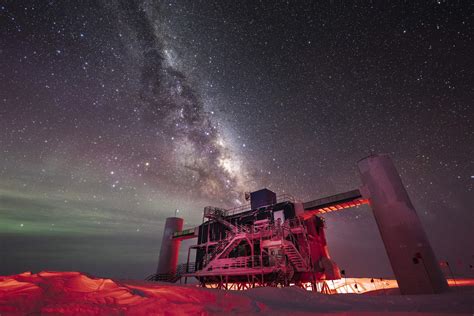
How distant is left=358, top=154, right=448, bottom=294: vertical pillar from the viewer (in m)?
14.8

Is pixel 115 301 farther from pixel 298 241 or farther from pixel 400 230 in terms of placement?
pixel 298 241

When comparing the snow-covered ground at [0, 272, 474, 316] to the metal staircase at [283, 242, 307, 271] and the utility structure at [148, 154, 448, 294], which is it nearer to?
the utility structure at [148, 154, 448, 294]

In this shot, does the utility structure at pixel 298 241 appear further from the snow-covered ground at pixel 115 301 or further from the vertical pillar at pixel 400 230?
the snow-covered ground at pixel 115 301

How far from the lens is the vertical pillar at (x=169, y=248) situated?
124 ft

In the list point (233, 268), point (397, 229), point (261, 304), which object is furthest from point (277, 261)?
point (261, 304)

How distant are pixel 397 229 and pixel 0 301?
20990mm

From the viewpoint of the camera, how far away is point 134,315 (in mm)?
4570

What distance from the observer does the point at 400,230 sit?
1617 centimetres

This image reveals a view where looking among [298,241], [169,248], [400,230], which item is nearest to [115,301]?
[400,230]

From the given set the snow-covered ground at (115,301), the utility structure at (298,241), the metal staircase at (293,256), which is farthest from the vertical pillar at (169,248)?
the snow-covered ground at (115,301)

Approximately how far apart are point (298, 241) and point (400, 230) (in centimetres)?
1065

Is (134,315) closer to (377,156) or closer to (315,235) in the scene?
(377,156)

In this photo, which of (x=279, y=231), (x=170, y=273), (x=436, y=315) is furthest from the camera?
(x=170, y=273)

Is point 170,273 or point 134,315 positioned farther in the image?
point 170,273
